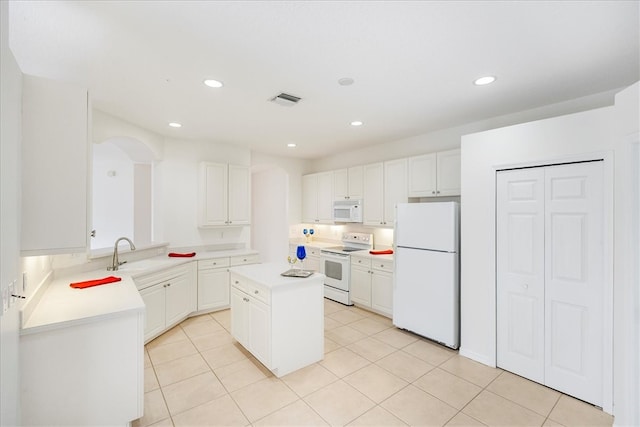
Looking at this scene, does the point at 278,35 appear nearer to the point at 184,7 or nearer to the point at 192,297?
the point at 184,7

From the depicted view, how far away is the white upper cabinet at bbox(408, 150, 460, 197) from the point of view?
3.66m

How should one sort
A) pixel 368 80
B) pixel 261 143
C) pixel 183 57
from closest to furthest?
pixel 183 57
pixel 368 80
pixel 261 143

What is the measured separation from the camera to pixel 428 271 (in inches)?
133

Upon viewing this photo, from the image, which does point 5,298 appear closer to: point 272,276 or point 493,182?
point 272,276

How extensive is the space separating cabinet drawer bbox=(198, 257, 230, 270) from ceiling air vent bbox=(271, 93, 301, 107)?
8.39ft

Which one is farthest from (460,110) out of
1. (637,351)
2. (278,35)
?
(637,351)

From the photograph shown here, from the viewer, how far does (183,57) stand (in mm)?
2078

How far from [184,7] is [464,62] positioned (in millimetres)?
1930

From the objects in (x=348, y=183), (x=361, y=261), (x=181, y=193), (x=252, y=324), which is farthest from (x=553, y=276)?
(x=181, y=193)

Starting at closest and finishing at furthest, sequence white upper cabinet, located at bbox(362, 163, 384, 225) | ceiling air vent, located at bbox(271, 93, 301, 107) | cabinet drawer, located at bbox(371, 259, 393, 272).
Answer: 1. ceiling air vent, located at bbox(271, 93, 301, 107)
2. cabinet drawer, located at bbox(371, 259, 393, 272)
3. white upper cabinet, located at bbox(362, 163, 384, 225)

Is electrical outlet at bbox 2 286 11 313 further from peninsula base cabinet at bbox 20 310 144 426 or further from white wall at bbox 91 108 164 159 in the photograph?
white wall at bbox 91 108 164 159

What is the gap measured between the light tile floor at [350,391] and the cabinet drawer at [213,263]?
42.9 inches

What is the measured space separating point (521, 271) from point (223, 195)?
4.11 meters

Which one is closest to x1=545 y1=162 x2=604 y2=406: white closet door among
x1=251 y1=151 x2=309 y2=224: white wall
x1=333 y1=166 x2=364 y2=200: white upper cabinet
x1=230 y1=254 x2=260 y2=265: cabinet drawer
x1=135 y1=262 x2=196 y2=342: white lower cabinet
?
x1=333 y1=166 x2=364 y2=200: white upper cabinet
